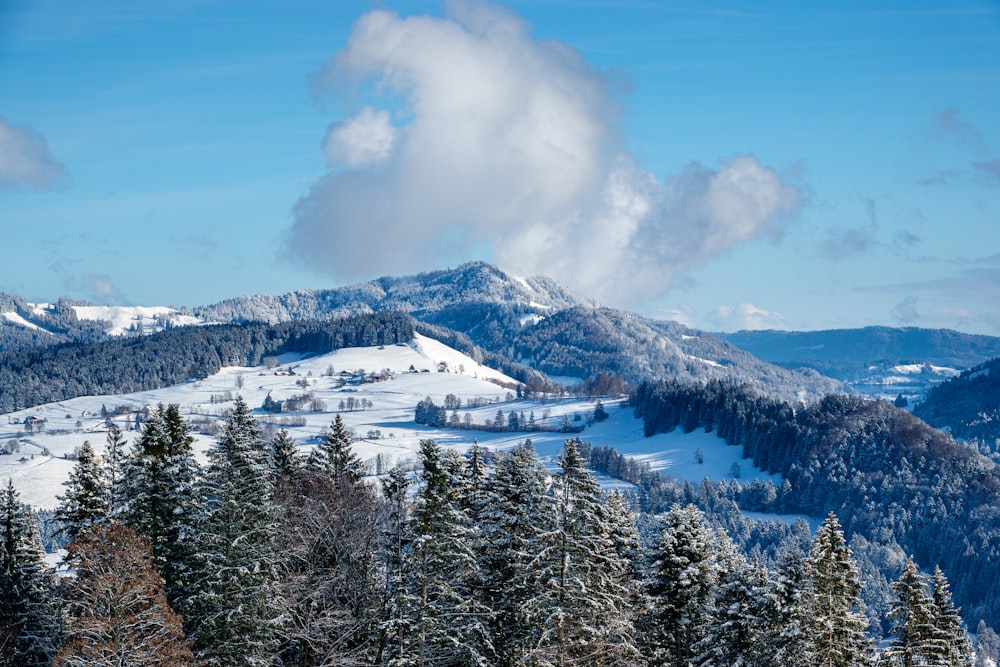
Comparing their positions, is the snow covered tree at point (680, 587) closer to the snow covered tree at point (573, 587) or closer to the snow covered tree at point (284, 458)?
the snow covered tree at point (573, 587)

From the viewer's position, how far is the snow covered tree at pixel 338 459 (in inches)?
2317

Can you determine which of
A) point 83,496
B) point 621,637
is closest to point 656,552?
point 621,637

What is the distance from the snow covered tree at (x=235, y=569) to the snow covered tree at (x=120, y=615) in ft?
14.4

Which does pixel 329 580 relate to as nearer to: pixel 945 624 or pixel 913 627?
pixel 913 627

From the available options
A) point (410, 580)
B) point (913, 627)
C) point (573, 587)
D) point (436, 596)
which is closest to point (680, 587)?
point (573, 587)

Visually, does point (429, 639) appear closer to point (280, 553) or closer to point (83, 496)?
point (280, 553)

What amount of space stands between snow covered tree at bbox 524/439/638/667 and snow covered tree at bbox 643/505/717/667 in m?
5.84

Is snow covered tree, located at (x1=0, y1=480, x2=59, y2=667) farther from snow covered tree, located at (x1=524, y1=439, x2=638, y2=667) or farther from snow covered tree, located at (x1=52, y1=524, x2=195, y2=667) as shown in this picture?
snow covered tree, located at (x1=524, y1=439, x2=638, y2=667)

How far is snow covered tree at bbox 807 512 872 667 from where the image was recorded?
45531mm

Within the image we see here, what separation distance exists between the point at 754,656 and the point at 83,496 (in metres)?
37.1

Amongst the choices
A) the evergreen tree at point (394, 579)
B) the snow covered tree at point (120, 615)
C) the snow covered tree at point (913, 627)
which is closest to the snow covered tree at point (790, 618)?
the snow covered tree at point (913, 627)

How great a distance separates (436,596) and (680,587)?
→ 14.3m

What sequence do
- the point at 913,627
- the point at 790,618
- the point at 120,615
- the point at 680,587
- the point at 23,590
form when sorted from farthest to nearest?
1. the point at 680,587
2. the point at 23,590
3. the point at 913,627
4. the point at 790,618
5. the point at 120,615

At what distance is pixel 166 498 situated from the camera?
153ft
